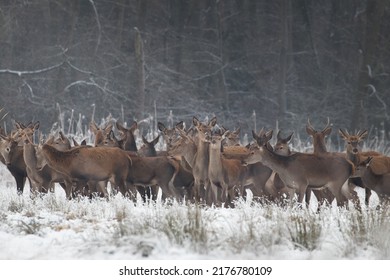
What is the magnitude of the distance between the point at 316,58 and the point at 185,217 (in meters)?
24.5

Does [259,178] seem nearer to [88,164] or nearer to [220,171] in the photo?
[220,171]

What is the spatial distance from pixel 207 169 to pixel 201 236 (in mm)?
3835

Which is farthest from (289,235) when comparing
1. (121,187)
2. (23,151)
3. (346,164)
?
(23,151)

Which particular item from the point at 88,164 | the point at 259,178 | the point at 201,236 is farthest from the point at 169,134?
the point at 201,236

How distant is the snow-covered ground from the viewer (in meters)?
8.66

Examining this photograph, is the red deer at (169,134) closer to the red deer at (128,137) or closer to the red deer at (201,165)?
the red deer at (128,137)

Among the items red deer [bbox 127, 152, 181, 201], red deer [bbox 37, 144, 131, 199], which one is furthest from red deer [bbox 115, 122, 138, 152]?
red deer [bbox 37, 144, 131, 199]

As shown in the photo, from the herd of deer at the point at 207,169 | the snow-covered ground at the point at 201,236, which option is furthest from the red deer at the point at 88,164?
the snow-covered ground at the point at 201,236

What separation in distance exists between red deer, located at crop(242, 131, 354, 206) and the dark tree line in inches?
649

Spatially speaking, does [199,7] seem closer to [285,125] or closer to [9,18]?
[285,125]

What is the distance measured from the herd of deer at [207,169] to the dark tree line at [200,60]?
14.6 m

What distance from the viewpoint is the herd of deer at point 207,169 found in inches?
481

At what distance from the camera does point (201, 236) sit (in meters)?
8.79

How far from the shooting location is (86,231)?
9.70m
